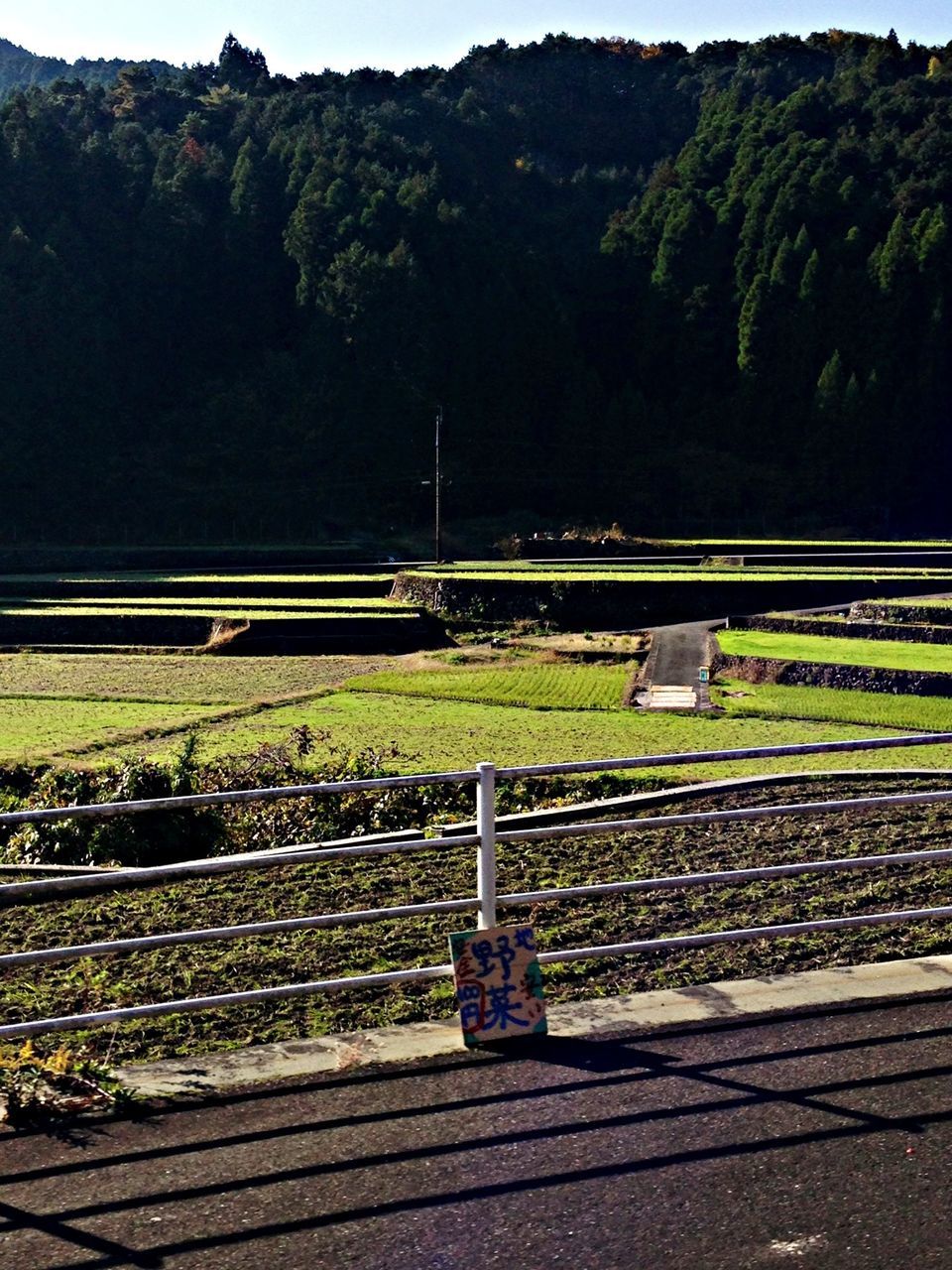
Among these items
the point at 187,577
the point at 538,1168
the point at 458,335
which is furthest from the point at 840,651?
the point at 458,335

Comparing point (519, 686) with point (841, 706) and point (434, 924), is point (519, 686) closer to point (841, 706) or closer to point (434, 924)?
point (841, 706)

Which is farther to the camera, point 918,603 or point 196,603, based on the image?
point 196,603

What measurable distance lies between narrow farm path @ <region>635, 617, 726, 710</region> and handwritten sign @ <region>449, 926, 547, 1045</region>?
17.3 m

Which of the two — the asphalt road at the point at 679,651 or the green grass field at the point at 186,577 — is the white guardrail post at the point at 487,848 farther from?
the green grass field at the point at 186,577

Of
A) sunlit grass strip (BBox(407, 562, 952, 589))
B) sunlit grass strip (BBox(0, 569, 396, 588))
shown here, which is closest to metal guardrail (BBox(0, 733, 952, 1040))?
sunlit grass strip (BBox(407, 562, 952, 589))

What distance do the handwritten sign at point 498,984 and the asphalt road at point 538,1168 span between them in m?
0.15

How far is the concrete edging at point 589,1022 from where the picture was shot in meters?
5.59

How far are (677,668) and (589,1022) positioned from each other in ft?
72.5

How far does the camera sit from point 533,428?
284 feet

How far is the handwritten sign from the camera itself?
5871 mm

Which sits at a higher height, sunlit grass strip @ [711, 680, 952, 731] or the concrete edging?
the concrete edging

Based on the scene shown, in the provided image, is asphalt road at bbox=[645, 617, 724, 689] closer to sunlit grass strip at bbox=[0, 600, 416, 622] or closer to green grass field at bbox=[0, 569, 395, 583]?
sunlit grass strip at bbox=[0, 600, 416, 622]

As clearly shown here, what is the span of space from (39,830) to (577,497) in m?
66.7

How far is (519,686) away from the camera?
26.7 m
